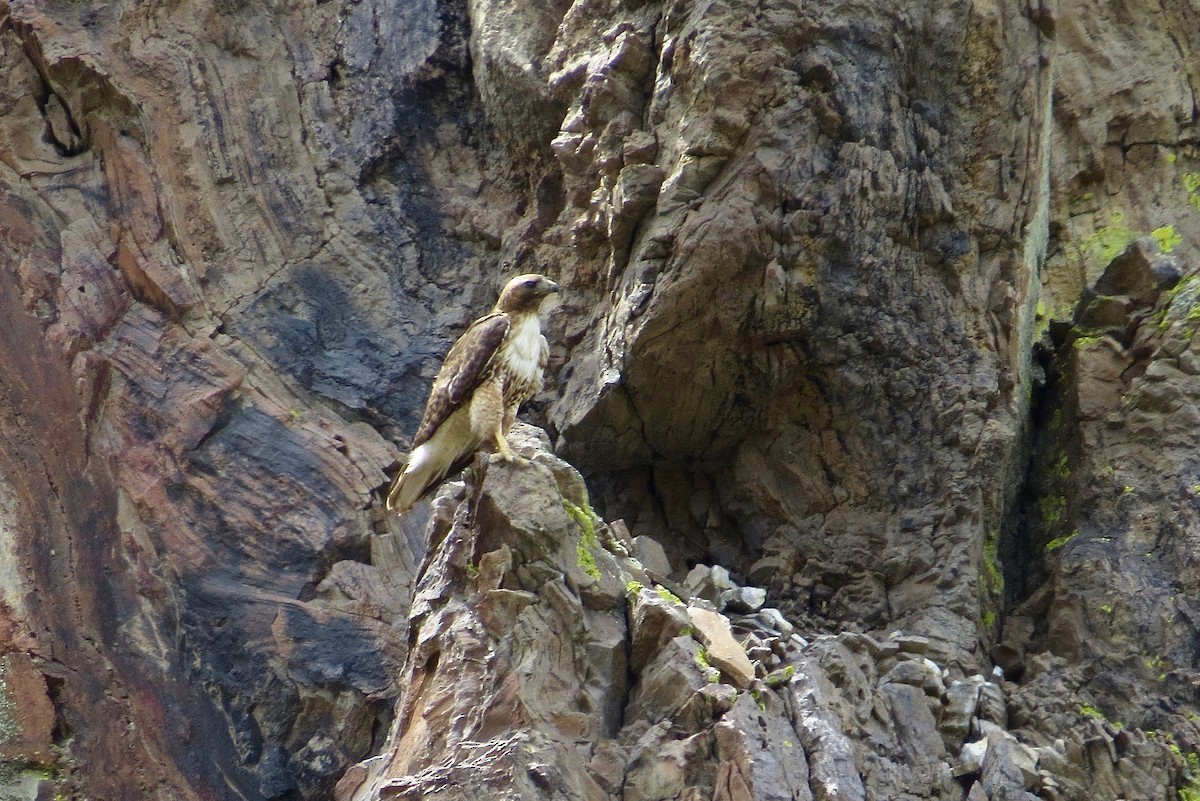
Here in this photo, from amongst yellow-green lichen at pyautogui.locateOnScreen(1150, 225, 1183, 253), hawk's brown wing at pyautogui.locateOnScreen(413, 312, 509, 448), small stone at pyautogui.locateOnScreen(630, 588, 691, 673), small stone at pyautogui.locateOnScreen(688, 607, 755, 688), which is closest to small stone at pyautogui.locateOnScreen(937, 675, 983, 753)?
small stone at pyautogui.locateOnScreen(688, 607, 755, 688)

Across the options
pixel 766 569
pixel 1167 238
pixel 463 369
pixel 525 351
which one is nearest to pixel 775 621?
pixel 766 569

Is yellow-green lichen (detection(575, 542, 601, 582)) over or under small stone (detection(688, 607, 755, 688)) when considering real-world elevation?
over

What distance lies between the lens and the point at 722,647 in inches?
251

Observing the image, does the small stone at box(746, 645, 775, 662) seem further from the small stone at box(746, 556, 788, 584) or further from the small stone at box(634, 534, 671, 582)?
the small stone at box(746, 556, 788, 584)

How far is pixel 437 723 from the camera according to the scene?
5.88 meters

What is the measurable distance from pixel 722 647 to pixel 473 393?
1941 millimetres

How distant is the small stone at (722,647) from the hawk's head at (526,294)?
2028 mm

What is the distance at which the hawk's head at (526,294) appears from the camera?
7520mm

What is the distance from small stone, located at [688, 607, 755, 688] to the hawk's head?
2028mm

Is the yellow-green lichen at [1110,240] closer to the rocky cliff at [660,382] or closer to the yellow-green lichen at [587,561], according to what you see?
the rocky cliff at [660,382]

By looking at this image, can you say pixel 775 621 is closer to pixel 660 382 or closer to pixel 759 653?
pixel 759 653

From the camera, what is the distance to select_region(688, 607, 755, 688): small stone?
6230 mm

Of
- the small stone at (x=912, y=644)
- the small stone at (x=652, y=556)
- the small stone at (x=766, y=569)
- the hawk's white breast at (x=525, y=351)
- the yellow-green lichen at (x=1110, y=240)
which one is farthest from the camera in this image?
the yellow-green lichen at (x=1110, y=240)

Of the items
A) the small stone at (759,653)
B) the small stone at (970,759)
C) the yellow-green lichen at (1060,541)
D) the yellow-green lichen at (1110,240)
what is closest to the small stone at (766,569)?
the yellow-green lichen at (1060,541)
